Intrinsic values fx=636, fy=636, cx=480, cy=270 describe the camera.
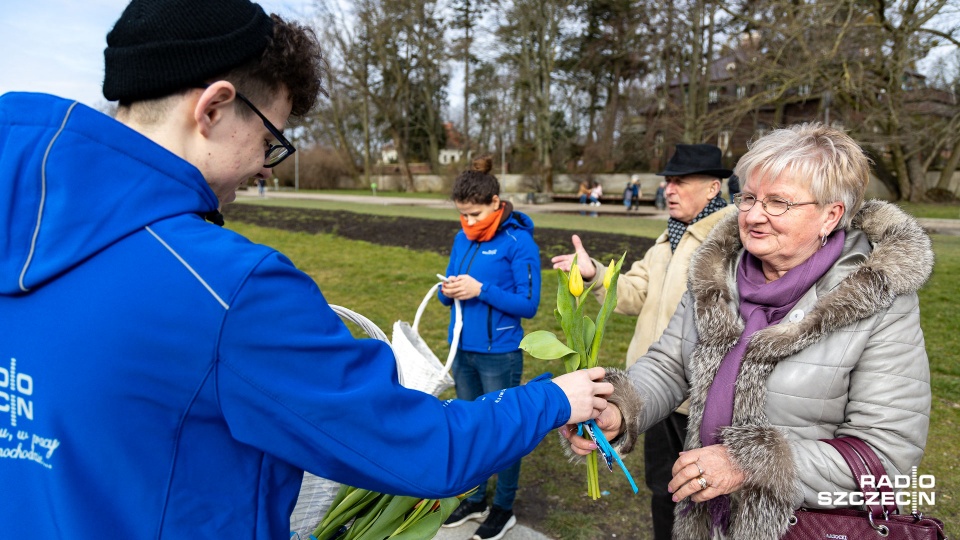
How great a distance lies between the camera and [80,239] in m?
1.08

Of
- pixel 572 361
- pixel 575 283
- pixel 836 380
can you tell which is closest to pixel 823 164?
pixel 836 380

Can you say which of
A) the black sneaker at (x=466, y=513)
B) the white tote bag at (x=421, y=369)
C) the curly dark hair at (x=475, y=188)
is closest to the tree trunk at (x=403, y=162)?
the curly dark hair at (x=475, y=188)

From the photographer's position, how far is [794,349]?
74.4 inches

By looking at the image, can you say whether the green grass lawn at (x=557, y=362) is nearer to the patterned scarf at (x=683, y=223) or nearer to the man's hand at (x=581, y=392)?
the patterned scarf at (x=683, y=223)

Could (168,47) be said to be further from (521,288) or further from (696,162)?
(521,288)

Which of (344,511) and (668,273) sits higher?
(668,273)

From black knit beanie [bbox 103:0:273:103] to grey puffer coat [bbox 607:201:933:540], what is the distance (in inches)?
66.1

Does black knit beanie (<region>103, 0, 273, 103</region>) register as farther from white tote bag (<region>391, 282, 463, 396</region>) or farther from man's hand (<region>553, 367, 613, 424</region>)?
white tote bag (<region>391, 282, 463, 396</region>)

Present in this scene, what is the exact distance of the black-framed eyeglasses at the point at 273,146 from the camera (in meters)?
1.35

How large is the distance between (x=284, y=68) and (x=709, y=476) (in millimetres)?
1613

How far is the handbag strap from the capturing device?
180cm

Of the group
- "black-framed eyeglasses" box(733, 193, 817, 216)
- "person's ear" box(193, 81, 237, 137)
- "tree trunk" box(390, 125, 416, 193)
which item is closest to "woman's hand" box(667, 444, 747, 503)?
"black-framed eyeglasses" box(733, 193, 817, 216)

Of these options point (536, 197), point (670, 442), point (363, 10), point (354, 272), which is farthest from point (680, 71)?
point (670, 442)

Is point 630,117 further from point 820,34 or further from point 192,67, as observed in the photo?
point 192,67
